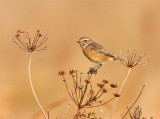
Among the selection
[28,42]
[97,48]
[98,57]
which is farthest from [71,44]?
[28,42]

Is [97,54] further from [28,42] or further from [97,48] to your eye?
[28,42]

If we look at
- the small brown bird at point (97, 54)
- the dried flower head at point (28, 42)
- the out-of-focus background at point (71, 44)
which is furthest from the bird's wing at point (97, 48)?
the out-of-focus background at point (71, 44)

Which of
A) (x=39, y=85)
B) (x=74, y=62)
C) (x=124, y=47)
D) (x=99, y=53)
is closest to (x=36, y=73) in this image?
(x=39, y=85)

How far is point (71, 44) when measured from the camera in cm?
1354

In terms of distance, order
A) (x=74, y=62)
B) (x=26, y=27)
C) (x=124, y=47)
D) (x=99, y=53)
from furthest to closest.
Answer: (x=26, y=27) → (x=124, y=47) → (x=74, y=62) → (x=99, y=53)

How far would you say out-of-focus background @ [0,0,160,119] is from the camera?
10476mm

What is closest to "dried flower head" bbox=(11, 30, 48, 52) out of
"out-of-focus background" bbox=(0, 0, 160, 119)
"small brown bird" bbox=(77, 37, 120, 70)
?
"small brown bird" bbox=(77, 37, 120, 70)

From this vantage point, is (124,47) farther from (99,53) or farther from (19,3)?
(99,53)

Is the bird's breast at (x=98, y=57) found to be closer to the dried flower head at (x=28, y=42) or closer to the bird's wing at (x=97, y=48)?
the bird's wing at (x=97, y=48)

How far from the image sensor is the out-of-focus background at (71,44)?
1048cm

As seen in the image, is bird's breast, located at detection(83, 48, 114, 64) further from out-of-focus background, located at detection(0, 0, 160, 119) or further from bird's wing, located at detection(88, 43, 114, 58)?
out-of-focus background, located at detection(0, 0, 160, 119)

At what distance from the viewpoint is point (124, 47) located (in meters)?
13.9

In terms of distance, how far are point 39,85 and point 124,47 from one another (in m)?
3.63

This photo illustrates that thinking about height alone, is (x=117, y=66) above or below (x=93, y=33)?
below
